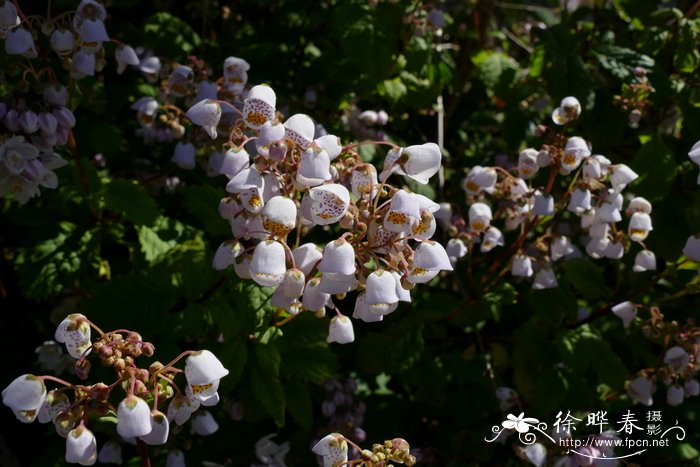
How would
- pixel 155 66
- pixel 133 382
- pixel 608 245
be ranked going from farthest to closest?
pixel 155 66 < pixel 608 245 < pixel 133 382

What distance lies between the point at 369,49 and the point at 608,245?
1.32 m

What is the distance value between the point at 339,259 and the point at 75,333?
62 cm

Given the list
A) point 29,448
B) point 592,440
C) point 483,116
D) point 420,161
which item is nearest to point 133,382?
point 420,161

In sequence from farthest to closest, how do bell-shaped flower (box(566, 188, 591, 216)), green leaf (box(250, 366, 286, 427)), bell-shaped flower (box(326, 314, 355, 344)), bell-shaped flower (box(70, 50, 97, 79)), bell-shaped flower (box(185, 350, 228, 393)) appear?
bell-shaped flower (box(566, 188, 591, 216)) < bell-shaped flower (box(70, 50, 97, 79)) < green leaf (box(250, 366, 286, 427)) < bell-shaped flower (box(326, 314, 355, 344)) < bell-shaped flower (box(185, 350, 228, 393))

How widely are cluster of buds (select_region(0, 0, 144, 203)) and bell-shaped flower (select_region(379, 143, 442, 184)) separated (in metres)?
1.15

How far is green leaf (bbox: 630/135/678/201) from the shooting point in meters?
2.99

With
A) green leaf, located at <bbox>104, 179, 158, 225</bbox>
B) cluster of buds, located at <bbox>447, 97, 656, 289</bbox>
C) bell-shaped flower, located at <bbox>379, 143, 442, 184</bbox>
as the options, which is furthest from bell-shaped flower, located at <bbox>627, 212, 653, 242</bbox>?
green leaf, located at <bbox>104, 179, 158, 225</bbox>

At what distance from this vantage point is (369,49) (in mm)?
3158

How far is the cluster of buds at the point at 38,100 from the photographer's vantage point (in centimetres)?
228

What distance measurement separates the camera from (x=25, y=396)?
1532 mm

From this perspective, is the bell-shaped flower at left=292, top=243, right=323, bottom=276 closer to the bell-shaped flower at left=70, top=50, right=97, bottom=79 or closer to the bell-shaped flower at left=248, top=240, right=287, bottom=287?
the bell-shaped flower at left=248, top=240, right=287, bottom=287

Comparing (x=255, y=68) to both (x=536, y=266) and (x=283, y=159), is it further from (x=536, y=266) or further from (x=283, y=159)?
(x=283, y=159)

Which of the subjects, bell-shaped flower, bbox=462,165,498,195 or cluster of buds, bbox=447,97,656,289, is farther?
bell-shaped flower, bbox=462,165,498,195

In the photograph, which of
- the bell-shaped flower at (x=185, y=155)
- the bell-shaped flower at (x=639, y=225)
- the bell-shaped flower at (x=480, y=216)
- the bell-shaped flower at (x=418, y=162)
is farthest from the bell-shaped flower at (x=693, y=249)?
the bell-shaped flower at (x=185, y=155)
